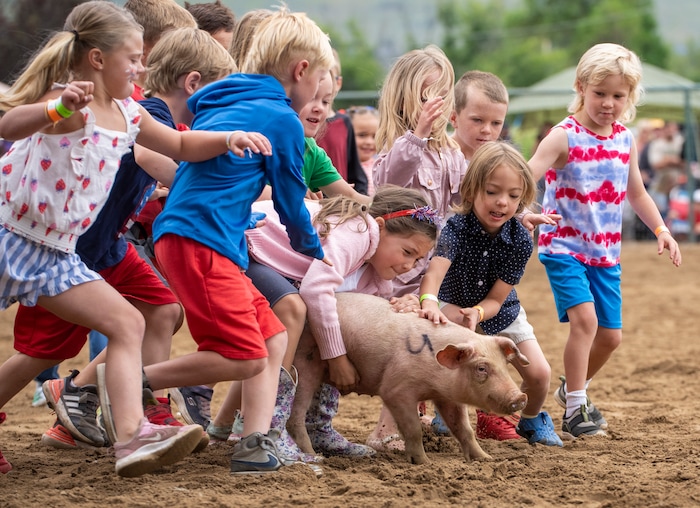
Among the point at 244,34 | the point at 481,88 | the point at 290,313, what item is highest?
the point at 244,34

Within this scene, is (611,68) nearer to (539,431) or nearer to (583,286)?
(583,286)

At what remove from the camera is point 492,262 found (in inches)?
196

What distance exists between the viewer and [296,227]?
13.6 ft

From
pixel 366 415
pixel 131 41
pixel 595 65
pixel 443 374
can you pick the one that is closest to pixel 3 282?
pixel 131 41

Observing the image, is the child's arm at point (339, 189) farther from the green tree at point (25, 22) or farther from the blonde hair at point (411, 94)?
the green tree at point (25, 22)

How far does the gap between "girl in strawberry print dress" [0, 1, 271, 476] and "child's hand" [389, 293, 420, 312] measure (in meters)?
1.14

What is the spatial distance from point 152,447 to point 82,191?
990 mm

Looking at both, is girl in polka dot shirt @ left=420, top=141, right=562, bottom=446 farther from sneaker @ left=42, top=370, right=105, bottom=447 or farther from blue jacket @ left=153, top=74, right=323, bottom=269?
sneaker @ left=42, top=370, right=105, bottom=447

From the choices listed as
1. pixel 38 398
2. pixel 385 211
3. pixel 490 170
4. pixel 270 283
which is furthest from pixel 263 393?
pixel 38 398

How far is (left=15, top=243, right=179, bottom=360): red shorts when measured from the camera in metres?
4.48

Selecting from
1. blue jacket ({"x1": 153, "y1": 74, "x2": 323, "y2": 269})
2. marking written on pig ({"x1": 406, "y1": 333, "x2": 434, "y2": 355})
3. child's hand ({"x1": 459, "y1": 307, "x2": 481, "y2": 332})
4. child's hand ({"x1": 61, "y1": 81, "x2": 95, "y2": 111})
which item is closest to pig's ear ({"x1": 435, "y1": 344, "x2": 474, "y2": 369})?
marking written on pig ({"x1": 406, "y1": 333, "x2": 434, "y2": 355})

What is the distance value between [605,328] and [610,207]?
0.67 metres

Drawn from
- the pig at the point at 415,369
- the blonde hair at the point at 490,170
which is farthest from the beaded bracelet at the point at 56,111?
the blonde hair at the point at 490,170

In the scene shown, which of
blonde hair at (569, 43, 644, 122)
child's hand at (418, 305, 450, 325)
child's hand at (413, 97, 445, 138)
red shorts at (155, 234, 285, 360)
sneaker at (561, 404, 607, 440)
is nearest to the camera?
red shorts at (155, 234, 285, 360)
